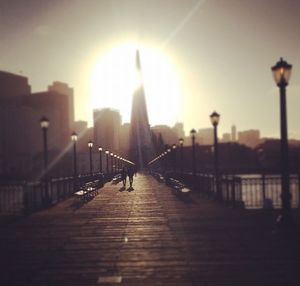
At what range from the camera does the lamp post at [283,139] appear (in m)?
12.4

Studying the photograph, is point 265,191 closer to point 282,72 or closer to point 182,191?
point 182,191

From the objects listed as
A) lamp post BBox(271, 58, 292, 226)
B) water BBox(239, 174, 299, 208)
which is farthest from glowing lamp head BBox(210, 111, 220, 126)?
lamp post BBox(271, 58, 292, 226)

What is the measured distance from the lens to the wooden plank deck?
7586 mm

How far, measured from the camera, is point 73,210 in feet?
62.4

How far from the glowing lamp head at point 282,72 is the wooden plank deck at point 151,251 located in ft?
15.0

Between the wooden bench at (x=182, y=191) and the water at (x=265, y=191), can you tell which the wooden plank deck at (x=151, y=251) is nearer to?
the water at (x=265, y=191)

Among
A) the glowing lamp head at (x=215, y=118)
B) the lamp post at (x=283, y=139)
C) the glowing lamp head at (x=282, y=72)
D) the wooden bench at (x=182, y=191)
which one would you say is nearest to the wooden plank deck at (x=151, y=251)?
the lamp post at (x=283, y=139)

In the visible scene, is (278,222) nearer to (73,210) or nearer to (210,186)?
(73,210)

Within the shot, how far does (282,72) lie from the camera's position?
1308cm

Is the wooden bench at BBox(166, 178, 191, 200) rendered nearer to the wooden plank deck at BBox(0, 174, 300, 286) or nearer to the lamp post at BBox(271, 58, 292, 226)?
the wooden plank deck at BBox(0, 174, 300, 286)

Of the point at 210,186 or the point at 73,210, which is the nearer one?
the point at 73,210

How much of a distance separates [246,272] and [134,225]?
21.0ft

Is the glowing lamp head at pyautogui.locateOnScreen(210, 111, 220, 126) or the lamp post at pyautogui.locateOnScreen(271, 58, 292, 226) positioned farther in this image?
the glowing lamp head at pyautogui.locateOnScreen(210, 111, 220, 126)

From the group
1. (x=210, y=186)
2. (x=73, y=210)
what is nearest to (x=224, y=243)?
(x=73, y=210)
